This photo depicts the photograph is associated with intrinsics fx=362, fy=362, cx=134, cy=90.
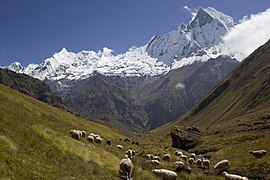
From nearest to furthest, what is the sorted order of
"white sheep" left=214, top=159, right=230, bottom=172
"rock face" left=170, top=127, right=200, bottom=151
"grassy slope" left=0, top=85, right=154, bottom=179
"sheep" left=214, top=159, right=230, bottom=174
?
"grassy slope" left=0, top=85, right=154, bottom=179 < "sheep" left=214, top=159, right=230, bottom=174 < "white sheep" left=214, top=159, right=230, bottom=172 < "rock face" left=170, top=127, right=200, bottom=151

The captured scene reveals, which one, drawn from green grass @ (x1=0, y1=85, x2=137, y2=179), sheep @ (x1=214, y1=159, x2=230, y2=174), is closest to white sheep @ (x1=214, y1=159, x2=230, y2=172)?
sheep @ (x1=214, y1=159, x2=230, y2=174)

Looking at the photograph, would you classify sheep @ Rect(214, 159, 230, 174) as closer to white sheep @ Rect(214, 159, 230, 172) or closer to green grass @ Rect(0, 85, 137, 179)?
white sheep @ Rect(214, 159, 230, 172)

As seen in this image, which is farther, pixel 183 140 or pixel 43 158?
pixel 183 140

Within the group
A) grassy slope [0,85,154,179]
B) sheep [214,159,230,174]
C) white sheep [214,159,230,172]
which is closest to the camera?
grassy slope [0,85,154,179]

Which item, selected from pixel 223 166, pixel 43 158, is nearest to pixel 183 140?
pixel 223 166

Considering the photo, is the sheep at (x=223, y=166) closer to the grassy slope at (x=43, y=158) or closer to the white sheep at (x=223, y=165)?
the white sheep at (x=223, y=165)

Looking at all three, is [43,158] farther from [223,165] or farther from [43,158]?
[223,165]

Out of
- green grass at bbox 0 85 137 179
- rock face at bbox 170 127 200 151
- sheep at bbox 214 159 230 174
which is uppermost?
rock face at bbox 170 127 200 151

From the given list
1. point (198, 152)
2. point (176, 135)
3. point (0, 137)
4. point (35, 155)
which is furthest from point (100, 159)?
point (176, 135)

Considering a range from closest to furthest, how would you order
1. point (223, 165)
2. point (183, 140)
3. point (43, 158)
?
point (43, 158)
point (223, 165)
point (183, 140)

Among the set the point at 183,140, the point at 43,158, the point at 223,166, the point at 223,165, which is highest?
the point at 183,140

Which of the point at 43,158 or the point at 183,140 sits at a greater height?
the point at 183,140

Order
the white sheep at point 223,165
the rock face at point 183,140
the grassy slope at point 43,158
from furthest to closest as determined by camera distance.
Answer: the rock face at point 183,140, the white sheep at point 223,165, the grassy slope at point 43,158

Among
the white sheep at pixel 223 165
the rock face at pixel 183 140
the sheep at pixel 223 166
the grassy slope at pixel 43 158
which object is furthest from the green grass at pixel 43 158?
the rock face at pixel 183 140
